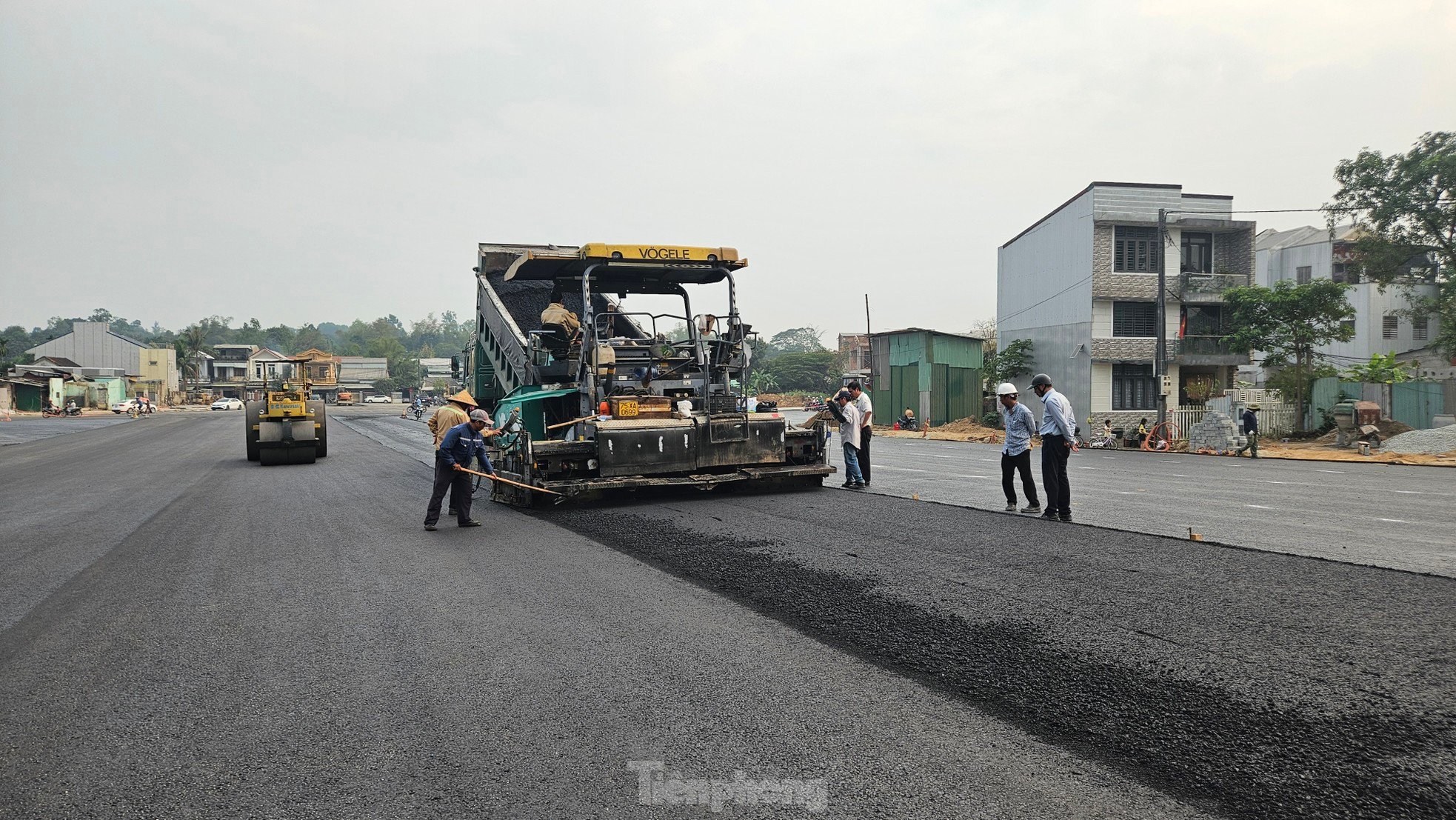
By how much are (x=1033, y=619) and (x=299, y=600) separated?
4700mm

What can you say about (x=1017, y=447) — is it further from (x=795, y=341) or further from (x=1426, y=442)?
(x=795, y=341)

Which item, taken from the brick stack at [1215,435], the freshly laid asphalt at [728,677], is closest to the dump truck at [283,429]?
the freshly laid asphalt at [728,677]

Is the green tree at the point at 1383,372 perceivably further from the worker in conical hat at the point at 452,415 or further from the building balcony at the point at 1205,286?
the worker in conical hat at the point at 452,415

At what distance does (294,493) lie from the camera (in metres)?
12.4

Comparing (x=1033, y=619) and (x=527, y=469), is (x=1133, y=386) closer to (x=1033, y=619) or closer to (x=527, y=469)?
(x=527, y=469)

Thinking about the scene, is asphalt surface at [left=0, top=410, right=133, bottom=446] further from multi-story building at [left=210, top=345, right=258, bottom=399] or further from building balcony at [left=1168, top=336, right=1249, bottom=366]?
multi-story building at [left=210, top=345, right=258, bottom=399]

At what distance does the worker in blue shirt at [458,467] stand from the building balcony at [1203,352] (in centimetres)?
2824

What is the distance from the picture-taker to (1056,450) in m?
9.00

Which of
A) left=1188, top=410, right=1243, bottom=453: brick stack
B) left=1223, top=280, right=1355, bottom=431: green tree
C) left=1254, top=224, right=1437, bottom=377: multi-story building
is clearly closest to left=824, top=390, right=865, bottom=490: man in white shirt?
left=1188, top=410, right=1243, bottom=453: brick stack

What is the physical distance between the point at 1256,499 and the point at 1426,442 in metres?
11.7

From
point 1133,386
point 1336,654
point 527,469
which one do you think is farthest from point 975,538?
point 1133,386

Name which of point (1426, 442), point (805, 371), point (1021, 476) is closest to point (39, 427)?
point (1021, 476)

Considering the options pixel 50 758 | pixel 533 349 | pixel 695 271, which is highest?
pixel 695 271

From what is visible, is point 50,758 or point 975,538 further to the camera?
point 975,538
